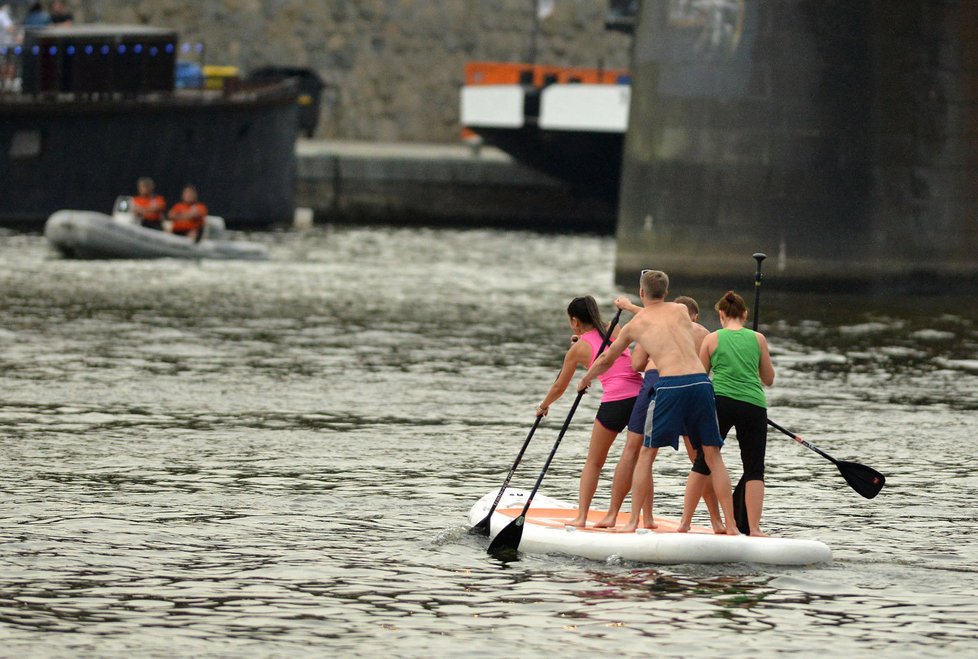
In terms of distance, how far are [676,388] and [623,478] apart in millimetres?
847

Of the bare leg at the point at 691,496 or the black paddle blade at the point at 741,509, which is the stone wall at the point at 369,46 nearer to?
the black paddle blade at the point at 741,509

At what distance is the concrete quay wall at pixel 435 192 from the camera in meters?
57.9

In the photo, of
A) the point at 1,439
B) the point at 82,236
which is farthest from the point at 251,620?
the point at 82,236

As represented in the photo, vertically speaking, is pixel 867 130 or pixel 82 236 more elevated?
pixel 867 130

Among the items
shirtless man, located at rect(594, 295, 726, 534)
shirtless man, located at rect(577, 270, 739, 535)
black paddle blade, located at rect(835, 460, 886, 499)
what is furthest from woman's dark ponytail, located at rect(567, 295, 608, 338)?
black paddle blade, located at rect(835, 460, 886, 499)

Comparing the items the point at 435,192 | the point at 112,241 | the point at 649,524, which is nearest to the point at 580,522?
the point at 649,524

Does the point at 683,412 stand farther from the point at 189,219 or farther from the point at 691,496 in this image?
the point at 189,219

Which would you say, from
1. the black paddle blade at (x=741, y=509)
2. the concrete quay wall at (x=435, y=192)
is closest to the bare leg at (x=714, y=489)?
the black paddle blade at (x=741, y=509)

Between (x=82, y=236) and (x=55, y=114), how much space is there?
446 inches

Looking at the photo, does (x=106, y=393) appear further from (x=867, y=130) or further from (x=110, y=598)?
(x=867, y=130)

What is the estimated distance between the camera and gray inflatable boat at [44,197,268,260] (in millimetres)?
39312

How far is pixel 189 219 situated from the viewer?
1594 inches

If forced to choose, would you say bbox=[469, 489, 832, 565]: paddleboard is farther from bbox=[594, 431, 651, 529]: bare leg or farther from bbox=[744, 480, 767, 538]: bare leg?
bbox=[744, 480, 767, 538]: bare leg

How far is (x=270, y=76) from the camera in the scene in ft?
216
